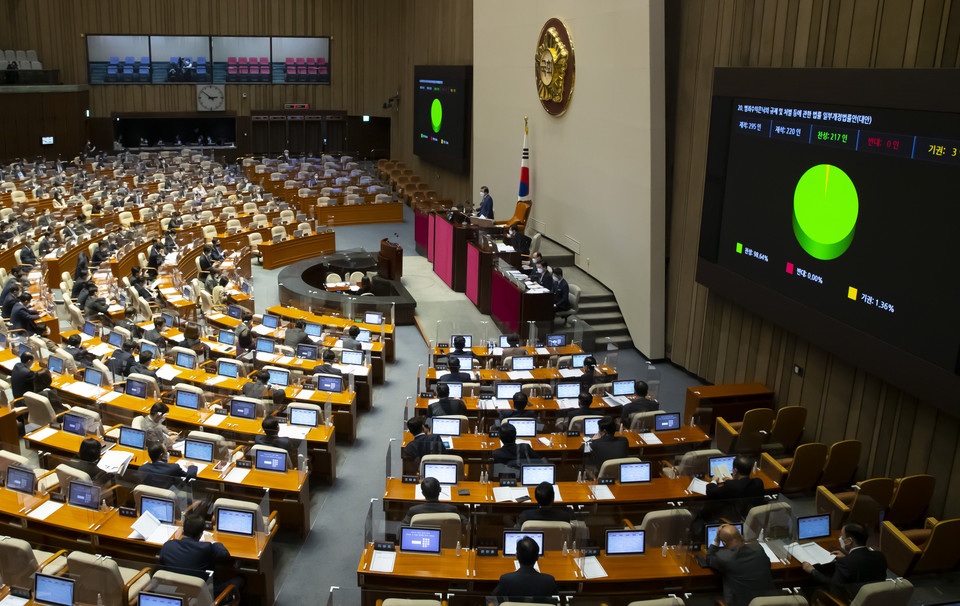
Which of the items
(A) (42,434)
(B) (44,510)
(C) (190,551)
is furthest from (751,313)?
(A) (42,434)

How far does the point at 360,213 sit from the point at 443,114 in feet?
13.4

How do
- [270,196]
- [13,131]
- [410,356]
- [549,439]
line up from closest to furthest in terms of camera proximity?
[549,439] → [410,356] → [270,196] → [13,131]

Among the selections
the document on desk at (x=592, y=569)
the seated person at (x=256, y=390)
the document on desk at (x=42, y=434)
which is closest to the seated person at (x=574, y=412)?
Answer: the document on desk at (x=592, y=569)

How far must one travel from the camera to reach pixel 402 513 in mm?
8031

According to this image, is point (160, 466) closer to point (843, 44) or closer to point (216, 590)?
point (216, 590)

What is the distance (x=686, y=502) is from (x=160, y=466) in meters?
5.26

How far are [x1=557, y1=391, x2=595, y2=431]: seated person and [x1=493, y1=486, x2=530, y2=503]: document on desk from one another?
2176 millimetres

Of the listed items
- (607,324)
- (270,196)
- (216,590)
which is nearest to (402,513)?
(216,590)

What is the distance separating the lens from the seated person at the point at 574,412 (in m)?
10.3

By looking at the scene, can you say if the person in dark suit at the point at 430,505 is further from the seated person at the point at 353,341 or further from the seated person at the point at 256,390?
the seated person at the point at 353,341

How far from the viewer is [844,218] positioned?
9.77 meters

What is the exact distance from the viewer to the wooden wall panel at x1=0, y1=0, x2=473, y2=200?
31547 millimetres

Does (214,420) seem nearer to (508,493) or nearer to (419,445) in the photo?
(419,445)

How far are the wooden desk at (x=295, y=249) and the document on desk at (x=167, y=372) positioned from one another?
904cm
